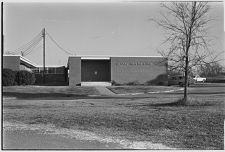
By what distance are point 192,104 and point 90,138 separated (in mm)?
7938

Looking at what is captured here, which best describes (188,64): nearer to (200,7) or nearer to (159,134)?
(200,7)

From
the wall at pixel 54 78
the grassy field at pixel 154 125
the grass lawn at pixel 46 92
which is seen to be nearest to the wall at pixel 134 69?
the wall at pixel 54 78

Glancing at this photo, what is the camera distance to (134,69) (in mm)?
47656

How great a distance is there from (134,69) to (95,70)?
5951 millimetres

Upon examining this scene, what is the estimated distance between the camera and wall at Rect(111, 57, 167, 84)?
155 ft

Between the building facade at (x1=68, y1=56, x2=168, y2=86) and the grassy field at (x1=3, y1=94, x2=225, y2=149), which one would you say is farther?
the building facade at (x1=68, y1=56, x2=168, y2=86)

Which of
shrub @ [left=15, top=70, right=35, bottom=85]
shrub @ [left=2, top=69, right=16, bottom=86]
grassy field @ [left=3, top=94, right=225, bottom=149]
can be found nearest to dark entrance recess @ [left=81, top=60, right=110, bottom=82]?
shrub @ [left=15, top=70, right=35, bottom=85]

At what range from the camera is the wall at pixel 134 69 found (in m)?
47.3

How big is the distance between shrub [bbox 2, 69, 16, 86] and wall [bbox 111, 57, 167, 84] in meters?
14.6

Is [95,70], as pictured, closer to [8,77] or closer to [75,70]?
[75,70]

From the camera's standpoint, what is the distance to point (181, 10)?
1462 cm

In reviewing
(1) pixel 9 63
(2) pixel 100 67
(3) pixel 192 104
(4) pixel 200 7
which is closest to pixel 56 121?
(3) pixel 192 104

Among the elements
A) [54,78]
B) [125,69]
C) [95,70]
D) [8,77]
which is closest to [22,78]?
[8,77]

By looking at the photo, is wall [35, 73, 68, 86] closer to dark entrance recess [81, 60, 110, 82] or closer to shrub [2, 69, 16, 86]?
dark entrance recess [81, 60, 110, 82]
